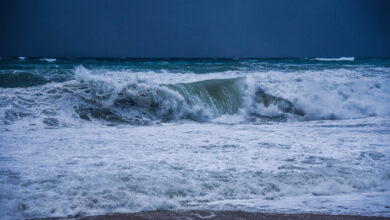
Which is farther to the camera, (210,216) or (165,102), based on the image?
(165,102)

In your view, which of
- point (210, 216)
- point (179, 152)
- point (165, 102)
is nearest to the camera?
point (210, 216)

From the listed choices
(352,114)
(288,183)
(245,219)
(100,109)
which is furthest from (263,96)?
(245,219)

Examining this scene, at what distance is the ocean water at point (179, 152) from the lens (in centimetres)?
248

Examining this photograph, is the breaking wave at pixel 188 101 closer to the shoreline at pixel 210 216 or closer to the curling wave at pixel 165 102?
the curling wave at pixel 165 102

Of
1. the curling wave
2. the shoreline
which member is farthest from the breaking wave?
the shoreline

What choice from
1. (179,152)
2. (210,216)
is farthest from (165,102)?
(210,216)

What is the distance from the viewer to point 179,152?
3.72m

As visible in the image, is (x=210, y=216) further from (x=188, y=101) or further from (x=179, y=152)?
(x=188, y=101)

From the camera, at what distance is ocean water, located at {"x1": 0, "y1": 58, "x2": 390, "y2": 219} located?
2477 millimetres

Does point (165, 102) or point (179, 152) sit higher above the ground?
point (165, 102)

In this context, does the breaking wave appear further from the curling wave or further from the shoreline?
the shoreline

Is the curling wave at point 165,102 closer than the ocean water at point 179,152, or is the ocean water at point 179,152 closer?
the ocean water at point 179,152

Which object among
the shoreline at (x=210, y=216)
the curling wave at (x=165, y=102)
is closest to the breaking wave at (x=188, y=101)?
the curling wave at (x=165, y=102)

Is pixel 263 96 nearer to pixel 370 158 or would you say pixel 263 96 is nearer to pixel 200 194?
pixel 370 158
